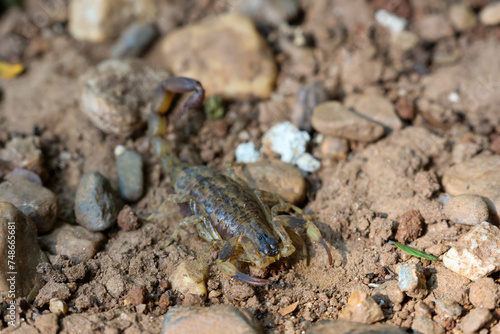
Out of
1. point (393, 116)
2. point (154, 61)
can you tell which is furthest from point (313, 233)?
point (154, 61)

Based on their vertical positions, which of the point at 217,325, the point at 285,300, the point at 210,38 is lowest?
the point at 285,300

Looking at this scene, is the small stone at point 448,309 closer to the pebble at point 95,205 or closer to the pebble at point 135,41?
the pebble at point 95,205

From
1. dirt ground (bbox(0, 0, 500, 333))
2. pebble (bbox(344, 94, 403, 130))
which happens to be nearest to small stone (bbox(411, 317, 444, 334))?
dirt ground (bbox(0, 0, 500, 333))

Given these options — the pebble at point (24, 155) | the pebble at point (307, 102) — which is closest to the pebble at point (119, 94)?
the pebble at point (24, 155)

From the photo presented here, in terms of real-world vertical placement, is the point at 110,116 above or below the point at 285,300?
above

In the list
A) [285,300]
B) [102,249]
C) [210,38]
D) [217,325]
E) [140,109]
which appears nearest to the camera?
[217,325]

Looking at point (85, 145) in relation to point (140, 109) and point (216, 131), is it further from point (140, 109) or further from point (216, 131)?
point (216, 131)

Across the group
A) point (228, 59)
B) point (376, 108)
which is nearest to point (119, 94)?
point (228, 59)

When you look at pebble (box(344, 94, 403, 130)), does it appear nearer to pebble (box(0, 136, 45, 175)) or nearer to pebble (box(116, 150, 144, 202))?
pebble (box(116, 150, 144, 202))
